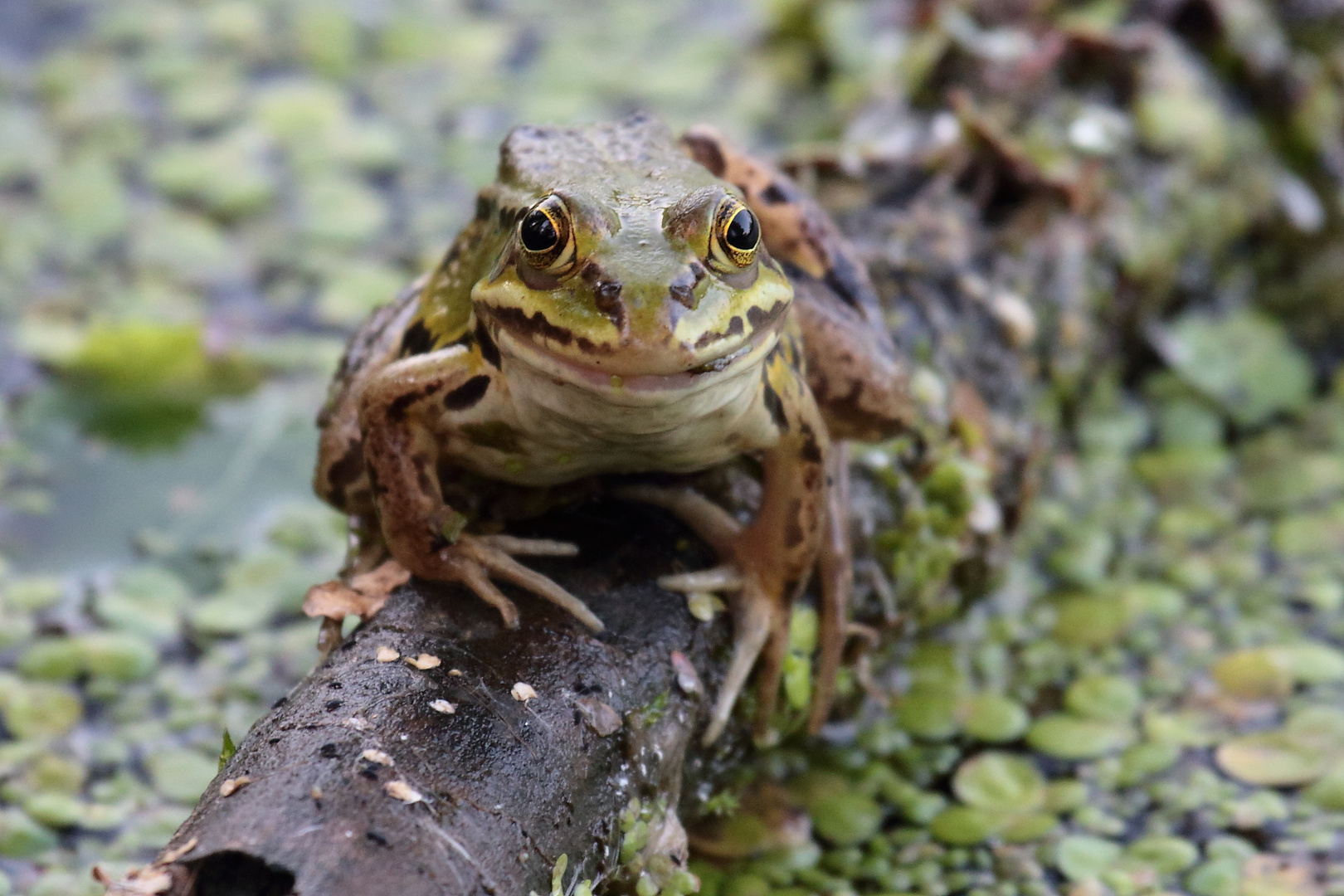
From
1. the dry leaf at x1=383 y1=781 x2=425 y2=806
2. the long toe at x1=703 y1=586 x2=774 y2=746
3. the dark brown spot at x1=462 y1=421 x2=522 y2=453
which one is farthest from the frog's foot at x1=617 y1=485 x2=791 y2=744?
the dry leaf at x1=383 y1=781 x2=425 y2=806

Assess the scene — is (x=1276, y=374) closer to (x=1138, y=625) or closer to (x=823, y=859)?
(x=1138, y=625)

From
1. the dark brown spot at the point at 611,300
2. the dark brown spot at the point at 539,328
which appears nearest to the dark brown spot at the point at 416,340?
the dark brown spot at the point at 539,328

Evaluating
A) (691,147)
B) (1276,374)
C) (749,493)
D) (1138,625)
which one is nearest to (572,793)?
(749,493)

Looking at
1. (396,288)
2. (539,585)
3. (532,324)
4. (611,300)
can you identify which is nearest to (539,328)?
(532,324)

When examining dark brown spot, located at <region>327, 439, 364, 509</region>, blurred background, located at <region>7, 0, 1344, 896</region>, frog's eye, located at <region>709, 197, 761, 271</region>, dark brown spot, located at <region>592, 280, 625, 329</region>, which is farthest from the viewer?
blurred background, located at <region>7, 0, 1344, 896</region>

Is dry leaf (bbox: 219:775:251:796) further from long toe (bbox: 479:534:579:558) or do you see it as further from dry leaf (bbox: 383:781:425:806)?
long toe (bbox: 479:534:579:558)

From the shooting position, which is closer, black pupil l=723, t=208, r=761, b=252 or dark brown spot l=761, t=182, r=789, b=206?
black pupil l=723, t=208, r=761, b=252

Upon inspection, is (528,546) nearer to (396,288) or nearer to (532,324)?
(532,324)
